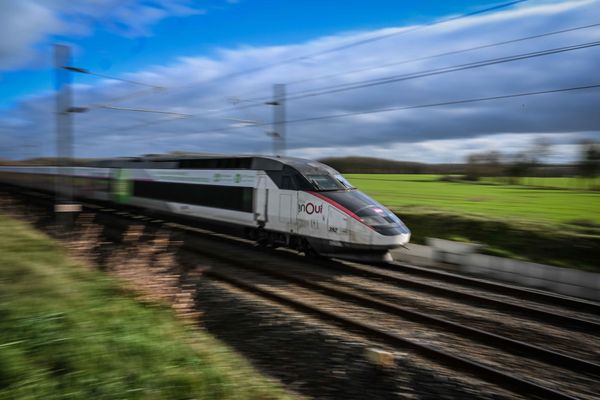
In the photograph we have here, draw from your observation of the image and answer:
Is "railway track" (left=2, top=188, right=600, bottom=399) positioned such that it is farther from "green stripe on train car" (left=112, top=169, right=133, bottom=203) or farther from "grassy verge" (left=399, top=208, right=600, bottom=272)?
"green stripe on train car" (left=112, top=169, right=133, bottom=203)

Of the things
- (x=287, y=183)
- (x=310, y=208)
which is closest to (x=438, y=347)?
(x=310, y=208)

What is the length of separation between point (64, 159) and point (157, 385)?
45.4 feet

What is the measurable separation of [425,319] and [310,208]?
5.36 metres

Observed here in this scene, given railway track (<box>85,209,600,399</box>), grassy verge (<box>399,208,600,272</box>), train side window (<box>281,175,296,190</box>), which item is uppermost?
train side window (<box>281,175,296,190</box>)

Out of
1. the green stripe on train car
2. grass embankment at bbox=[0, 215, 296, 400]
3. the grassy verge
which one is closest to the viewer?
grass embankment at bbox=[0, 215, 296, 400]

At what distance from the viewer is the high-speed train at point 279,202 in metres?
11.7

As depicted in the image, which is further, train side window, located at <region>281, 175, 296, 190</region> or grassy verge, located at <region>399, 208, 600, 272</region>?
train side window, located at <region>281, 175, 296, 190</region>

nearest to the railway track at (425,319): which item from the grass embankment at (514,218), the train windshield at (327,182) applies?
the train windshield at (327,182)

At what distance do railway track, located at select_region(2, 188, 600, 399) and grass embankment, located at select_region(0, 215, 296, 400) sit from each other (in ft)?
9.64

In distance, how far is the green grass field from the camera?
610 inches

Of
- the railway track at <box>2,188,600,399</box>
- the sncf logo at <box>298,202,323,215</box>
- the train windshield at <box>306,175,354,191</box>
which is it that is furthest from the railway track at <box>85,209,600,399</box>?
the train windshield at <box>306,175,354,191</box>

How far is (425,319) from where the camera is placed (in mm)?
8008

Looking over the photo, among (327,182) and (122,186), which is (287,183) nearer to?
(327,182)

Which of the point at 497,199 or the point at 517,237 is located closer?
the point at 517,237
